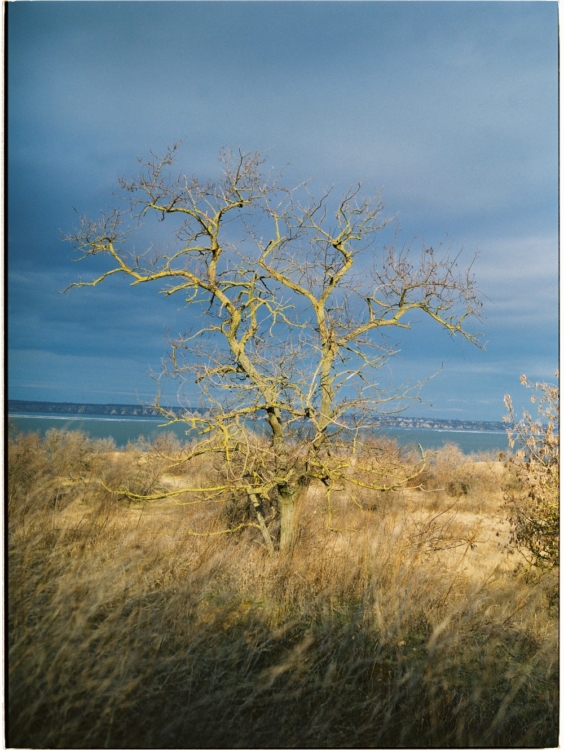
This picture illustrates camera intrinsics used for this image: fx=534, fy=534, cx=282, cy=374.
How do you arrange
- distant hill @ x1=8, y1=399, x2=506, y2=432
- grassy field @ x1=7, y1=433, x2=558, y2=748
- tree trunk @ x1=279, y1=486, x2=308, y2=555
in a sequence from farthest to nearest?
tree trunk @ x1=279, y1=486, x2=308, y2=555
distant hill @ x1=8, y1=399, x2=506, y2=432
grassy field @ x1=7, y1=433, x2=558, y2=748

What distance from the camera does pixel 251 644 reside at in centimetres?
285

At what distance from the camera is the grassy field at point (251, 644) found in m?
2.46

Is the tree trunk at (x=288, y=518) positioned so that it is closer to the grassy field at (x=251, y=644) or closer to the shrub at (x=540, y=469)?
the grassy field at (x=251, y=644)

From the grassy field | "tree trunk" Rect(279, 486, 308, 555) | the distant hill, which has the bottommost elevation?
the grassy field

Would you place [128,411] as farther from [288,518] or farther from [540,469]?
[540,469]

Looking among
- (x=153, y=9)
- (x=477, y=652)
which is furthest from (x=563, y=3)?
(x=477, y=652)

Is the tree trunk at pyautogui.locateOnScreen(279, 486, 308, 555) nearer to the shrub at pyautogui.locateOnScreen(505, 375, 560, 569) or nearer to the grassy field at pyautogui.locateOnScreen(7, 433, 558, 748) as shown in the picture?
the grassy field at pyautogui.locateOnScreen(7, 433, 558, 748)

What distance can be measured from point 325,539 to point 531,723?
1756mm

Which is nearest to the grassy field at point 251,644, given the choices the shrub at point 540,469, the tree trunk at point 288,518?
the tree trunk at point 288,518

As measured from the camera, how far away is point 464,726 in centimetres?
271

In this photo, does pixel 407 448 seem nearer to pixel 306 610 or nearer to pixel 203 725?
pixel 306 610

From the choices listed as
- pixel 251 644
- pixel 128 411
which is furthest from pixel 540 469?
pixel 128 411

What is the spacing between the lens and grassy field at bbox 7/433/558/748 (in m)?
2.46

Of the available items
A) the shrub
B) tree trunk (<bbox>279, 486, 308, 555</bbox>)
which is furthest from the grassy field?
the shrub
